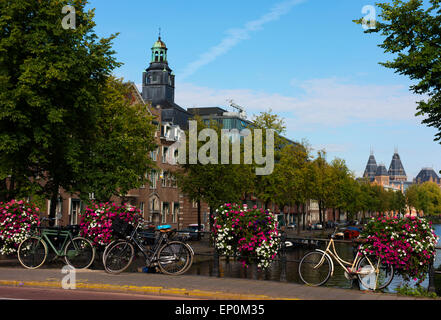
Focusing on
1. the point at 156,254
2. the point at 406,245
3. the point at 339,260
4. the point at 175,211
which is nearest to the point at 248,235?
the point at 339,260

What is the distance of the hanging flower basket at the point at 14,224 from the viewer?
49.0ft

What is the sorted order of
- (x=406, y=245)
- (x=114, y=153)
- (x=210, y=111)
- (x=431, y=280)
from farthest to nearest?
(x=210, y=111), (x=114, y=153), (x=406, y=245), (x=431, y=280)

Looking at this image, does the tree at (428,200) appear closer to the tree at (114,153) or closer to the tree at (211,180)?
the tree at (211,180)

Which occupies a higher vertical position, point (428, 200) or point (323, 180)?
point (323, 180)

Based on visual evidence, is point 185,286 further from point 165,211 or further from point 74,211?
point 165,211

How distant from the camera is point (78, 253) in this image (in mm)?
14203

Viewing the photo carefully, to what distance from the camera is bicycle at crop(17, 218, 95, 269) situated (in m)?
14.1

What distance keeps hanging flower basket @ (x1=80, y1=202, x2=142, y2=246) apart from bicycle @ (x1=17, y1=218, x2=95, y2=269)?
287 millimetres

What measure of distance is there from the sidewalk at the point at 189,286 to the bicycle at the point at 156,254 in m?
0.32

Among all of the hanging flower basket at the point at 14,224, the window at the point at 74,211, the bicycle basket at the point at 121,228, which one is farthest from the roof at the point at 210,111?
the bicycle basket at the point at 121,228

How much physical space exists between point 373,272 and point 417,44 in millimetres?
12565

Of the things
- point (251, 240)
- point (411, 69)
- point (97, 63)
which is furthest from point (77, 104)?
point (411, 69)

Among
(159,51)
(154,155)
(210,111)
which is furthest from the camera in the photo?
(210,111)

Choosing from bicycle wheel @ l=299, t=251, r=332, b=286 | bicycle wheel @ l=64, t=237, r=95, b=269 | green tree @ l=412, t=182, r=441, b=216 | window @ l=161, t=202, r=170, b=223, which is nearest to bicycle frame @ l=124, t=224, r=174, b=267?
bicycle wheel @ l=64, t=237, r=95, b=269
